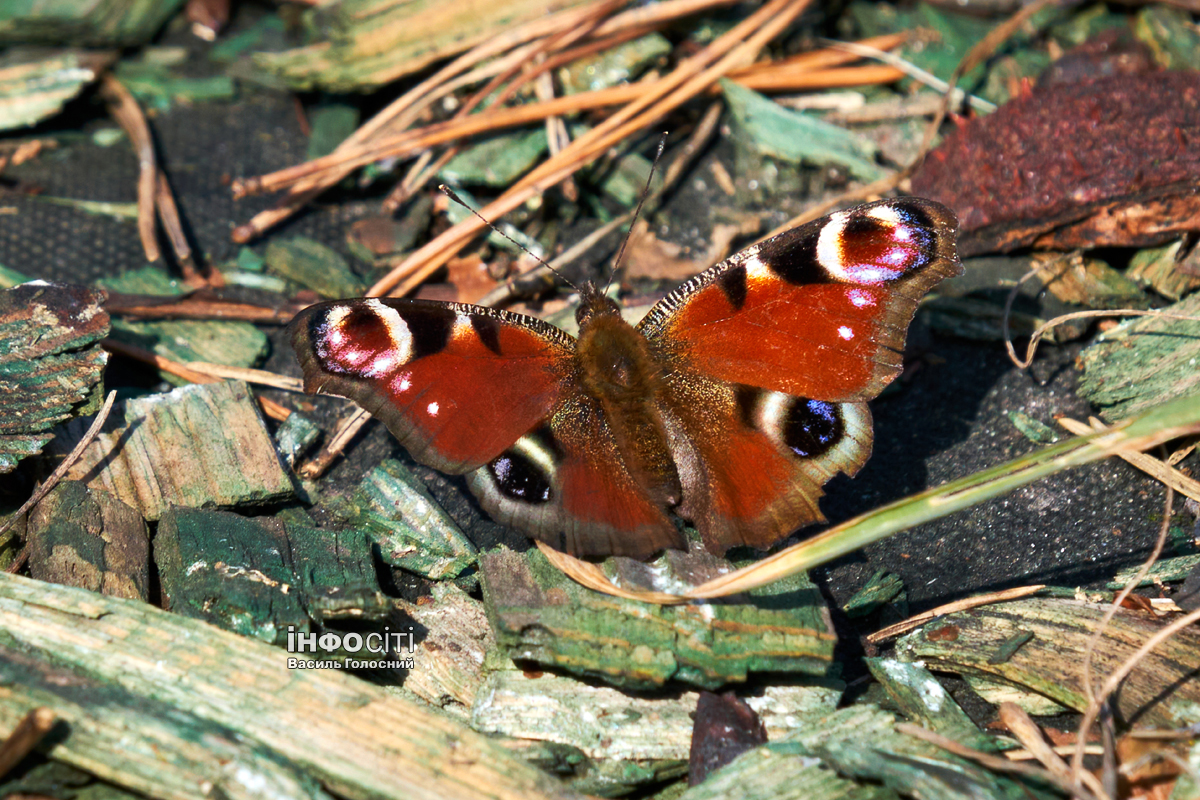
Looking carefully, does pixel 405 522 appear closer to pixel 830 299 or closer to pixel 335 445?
pixel 335 445

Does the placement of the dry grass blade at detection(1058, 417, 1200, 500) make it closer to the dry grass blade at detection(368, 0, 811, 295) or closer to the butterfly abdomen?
the butterfly abdomen

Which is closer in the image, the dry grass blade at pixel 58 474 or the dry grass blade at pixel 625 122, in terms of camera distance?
the dry grass blade at pixel 58 474

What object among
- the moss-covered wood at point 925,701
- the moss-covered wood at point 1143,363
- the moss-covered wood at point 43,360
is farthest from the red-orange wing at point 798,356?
the moss-covered wood at point 43,360

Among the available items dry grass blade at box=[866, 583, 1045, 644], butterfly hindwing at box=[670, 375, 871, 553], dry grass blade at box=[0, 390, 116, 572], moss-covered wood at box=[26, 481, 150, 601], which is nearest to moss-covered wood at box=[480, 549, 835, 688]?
butterfly hindwing at box=[670, 375, 871, 553]

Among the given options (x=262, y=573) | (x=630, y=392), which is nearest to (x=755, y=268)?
(x=630, y=392)

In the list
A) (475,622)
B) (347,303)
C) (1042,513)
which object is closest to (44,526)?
(347,303)

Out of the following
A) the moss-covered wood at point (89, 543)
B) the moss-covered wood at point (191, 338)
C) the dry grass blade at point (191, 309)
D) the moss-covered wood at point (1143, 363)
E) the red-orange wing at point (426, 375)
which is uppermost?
the moss-covered wood at point (1143, 363)

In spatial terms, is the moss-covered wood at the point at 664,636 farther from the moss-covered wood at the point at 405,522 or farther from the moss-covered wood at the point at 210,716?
the moss-covered wood at the point at 405,522
